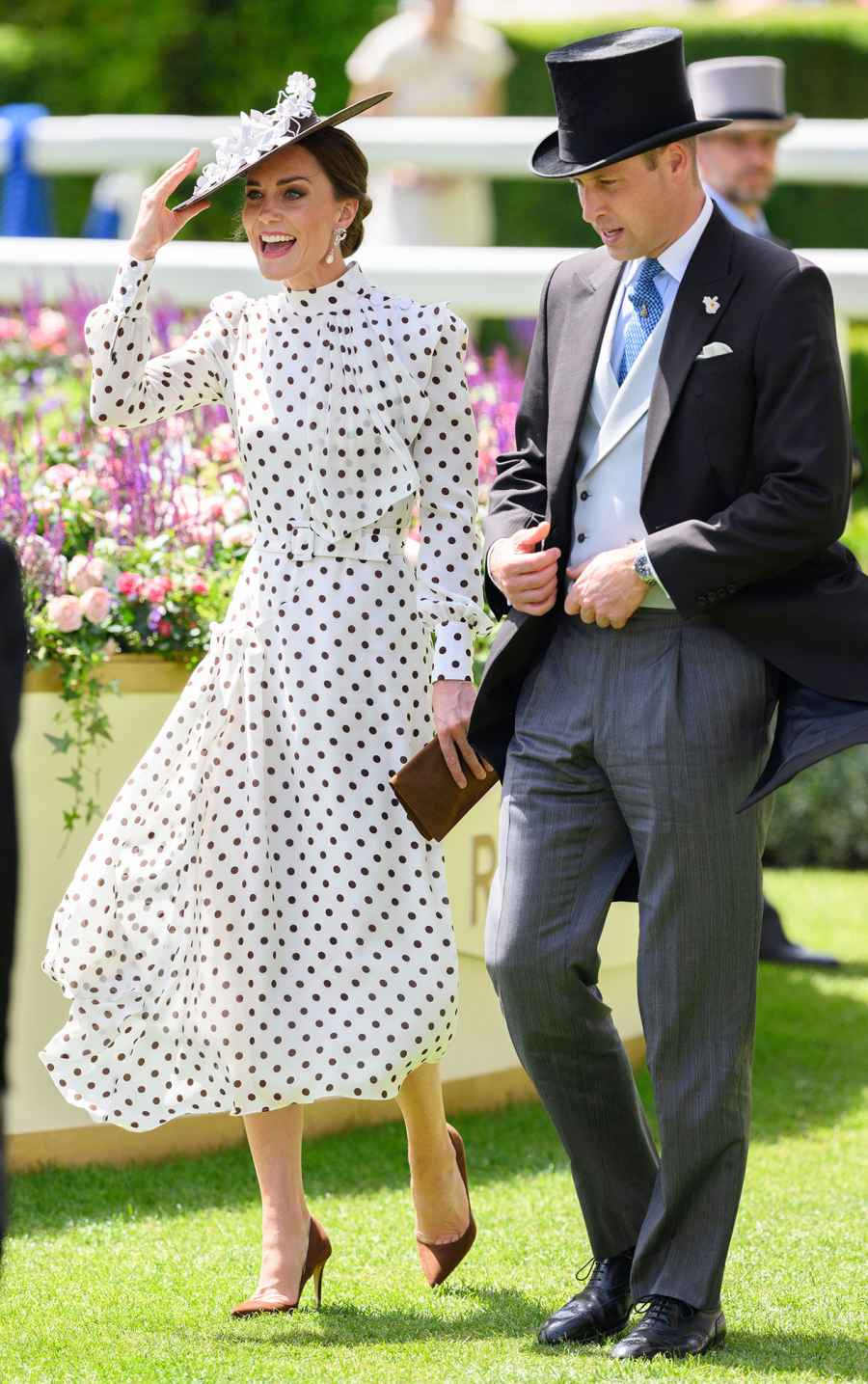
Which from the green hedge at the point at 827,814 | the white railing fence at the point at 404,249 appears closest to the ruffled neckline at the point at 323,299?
the white railing fence at the point at 404,249

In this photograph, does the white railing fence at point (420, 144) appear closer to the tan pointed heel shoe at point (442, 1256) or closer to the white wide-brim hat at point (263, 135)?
the white wide-brim hat at point (263, 135)

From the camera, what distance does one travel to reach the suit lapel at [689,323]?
3.46 m

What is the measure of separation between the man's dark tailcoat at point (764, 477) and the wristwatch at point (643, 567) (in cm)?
2

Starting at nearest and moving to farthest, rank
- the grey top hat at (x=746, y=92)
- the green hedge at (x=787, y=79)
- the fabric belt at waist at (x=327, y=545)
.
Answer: the fabric belt at waist at (x=327, y=545) → the grey top hat at (x=746, y=92) → the green hedge at (x=787, y=79)

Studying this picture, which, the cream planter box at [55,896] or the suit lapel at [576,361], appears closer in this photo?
the suit lapel at [576,361]

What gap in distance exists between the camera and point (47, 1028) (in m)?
4.77

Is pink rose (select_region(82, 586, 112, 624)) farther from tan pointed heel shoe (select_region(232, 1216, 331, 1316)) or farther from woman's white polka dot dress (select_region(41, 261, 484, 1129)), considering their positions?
tan pointed heel shoe (select_region(232, 1216, 331, 1316))

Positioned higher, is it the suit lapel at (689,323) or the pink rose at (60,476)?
the suit lapel at (689,323)

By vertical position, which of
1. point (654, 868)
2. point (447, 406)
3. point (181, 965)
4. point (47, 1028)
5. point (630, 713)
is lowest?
point (47, 1028)

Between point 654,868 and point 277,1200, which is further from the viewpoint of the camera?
point 277,1200

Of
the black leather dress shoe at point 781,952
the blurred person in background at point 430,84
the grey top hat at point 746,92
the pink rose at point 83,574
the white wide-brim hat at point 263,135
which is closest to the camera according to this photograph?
the white wide-brim hat at point 263,135

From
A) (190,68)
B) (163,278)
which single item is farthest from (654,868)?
(190,68)

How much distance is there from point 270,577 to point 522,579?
54 cm

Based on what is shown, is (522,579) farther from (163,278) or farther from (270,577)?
(163,278)
